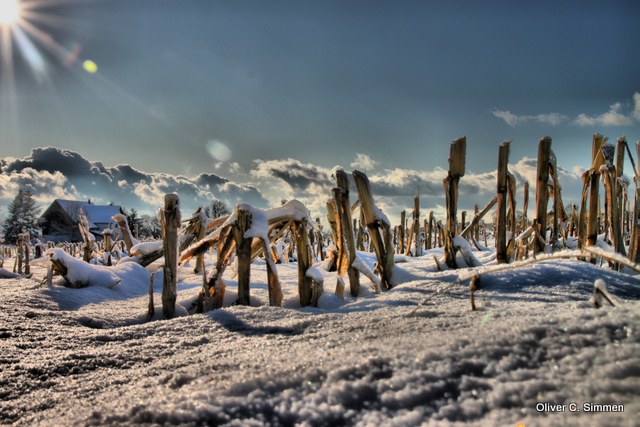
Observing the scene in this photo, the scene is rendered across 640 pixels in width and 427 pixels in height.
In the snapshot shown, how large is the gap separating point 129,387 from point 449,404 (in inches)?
42.3

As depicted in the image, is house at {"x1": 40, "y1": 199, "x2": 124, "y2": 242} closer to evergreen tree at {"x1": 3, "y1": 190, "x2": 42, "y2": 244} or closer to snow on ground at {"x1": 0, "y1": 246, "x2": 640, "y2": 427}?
evergreen tree at {"x1": 3, "y1": 190, "x2": 42, "y2": 244}

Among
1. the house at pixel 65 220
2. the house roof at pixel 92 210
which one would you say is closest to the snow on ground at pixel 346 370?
the house at pixel 65 220

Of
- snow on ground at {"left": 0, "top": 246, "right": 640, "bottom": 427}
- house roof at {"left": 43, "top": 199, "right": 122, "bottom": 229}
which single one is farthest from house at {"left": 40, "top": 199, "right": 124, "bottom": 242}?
snow on ground at {"left": 0, "top": 246, "right": 640, "bottom": 427}

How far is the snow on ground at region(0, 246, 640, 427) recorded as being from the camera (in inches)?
25.4

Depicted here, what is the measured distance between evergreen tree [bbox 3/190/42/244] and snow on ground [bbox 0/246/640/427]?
55095mm

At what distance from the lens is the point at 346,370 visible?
84cm

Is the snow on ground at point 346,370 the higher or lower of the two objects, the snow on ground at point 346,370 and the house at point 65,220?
the lower

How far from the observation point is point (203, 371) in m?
1.01

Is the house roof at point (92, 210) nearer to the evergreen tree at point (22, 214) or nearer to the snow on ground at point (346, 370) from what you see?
the evergreen tree at point (22, 214)

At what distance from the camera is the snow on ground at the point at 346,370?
65 centimetres

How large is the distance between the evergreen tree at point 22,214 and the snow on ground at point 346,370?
55095 mm

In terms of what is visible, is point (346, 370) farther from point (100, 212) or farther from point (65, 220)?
point (65, 220)

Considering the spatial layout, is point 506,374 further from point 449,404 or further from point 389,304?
point 389,304

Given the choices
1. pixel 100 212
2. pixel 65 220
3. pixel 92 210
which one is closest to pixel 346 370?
pixel 100 212
